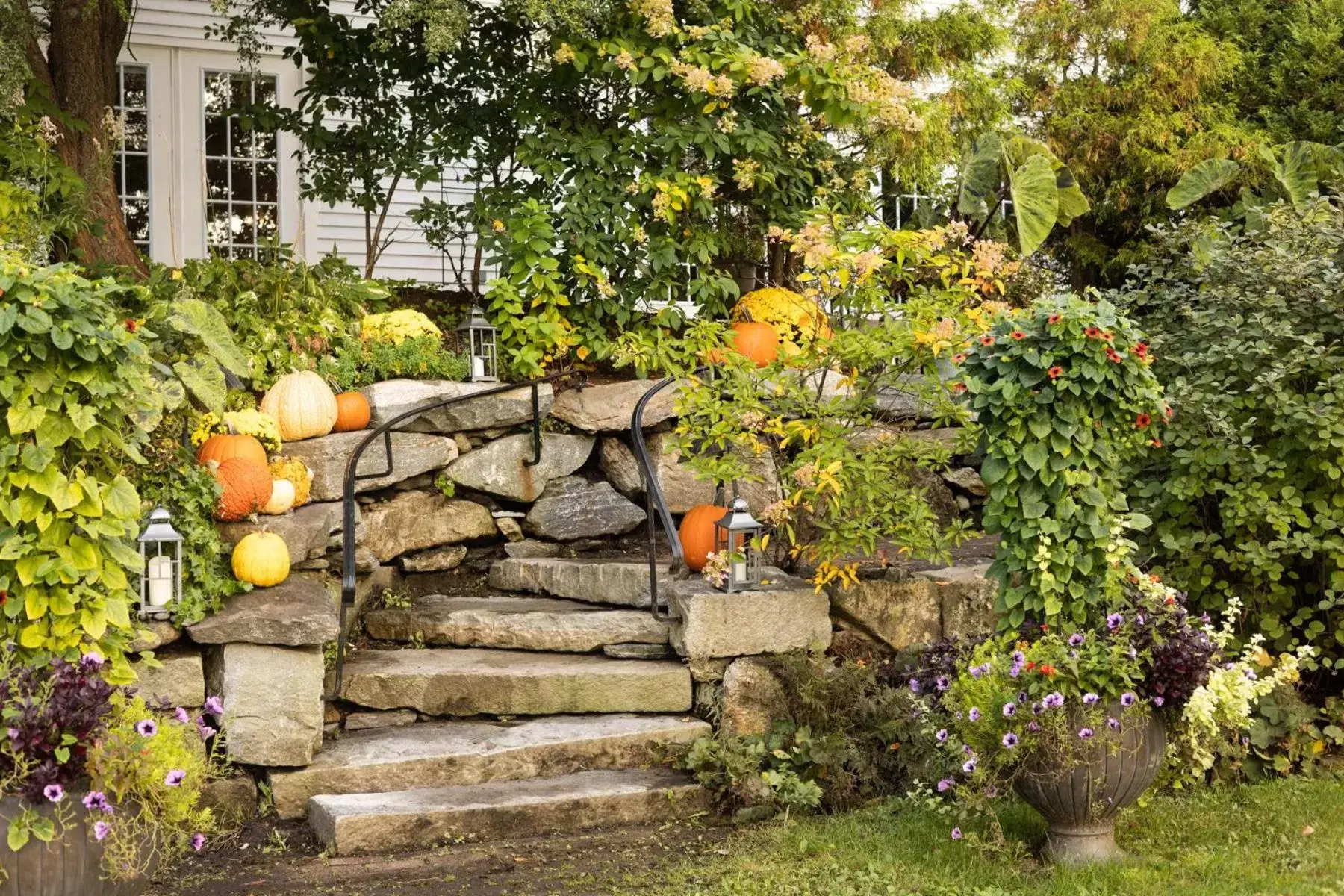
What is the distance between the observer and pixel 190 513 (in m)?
4.95

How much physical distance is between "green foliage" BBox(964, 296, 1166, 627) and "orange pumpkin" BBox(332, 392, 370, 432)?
2.95 meters

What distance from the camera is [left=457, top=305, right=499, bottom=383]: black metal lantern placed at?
261 inches

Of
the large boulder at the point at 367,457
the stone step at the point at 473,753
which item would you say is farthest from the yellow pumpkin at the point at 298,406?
the stone step at the point at 473,753

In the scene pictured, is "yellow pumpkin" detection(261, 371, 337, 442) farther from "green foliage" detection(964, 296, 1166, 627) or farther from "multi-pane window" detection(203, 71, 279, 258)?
"multi-pane window" detection(203, 71, 279, 258)

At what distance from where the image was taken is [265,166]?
380 inches

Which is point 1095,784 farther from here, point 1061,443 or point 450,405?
point 450,405

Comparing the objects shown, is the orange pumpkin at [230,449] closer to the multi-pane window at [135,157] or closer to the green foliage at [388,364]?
the green foliage at [388,364]

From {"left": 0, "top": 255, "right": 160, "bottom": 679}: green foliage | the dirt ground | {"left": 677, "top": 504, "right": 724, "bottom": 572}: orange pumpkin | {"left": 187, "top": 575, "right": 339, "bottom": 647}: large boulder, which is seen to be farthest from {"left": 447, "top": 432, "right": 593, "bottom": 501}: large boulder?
{"left": 0, "top": 255, "right": 160, "bottom": 679}: green foliage

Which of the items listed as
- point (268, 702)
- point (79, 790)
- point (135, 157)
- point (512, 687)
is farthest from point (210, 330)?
point (135, 157)

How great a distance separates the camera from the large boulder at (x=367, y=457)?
590 centimetres

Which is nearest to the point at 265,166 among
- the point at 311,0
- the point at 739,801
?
the point at 311,0

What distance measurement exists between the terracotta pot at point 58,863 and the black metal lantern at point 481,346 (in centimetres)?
347

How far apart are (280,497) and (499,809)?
1.74 metres

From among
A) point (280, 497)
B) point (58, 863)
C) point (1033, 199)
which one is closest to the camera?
point (58, 863)
